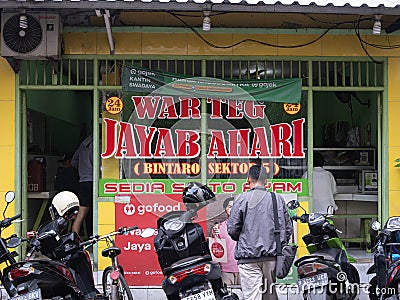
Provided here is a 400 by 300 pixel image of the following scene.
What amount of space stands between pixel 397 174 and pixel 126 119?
12.0 feet

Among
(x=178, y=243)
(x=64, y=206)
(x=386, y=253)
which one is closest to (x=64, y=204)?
(x=64, y=206)

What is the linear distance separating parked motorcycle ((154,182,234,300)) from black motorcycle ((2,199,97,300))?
3.08 ft

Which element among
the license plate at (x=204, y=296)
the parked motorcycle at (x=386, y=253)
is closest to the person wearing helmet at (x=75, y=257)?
the license plate at (x=204, y=296)

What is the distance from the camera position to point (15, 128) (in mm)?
7996

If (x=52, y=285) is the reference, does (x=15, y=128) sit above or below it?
above

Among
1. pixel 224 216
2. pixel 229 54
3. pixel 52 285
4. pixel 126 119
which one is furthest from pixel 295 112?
pixel 52 285

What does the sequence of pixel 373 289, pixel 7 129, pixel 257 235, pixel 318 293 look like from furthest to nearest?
pixel 7 129
pixel 373 289
pixel 318 293
pixel 257 235

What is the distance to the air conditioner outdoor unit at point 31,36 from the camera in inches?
293

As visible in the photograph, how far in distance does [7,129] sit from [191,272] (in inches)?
141

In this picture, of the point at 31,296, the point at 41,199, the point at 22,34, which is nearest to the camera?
the point at 31,296

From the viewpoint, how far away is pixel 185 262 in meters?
5.78

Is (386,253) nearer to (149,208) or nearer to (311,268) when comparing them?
(311,268)

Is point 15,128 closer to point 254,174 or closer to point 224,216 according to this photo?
point 224,216

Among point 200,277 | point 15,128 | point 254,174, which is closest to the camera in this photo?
point 200,277
